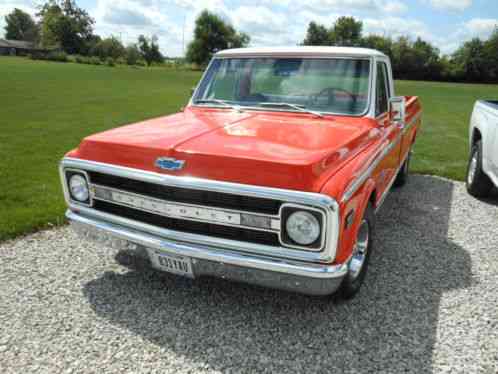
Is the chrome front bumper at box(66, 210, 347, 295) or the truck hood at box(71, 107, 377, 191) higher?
the truck hood at box(71, 107, 377, 191)

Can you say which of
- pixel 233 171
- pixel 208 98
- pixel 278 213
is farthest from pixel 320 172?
pixel 208 98

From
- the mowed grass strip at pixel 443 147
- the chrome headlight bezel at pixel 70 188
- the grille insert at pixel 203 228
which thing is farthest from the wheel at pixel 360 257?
the mowed grass strip at pixel 443 147

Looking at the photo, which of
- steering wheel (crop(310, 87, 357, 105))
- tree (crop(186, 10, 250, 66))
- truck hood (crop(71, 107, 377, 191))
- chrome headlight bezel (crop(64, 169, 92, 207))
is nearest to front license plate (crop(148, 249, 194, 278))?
truck hood (crop(71, 107, 377, 191))

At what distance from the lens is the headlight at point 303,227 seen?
7.83 ft

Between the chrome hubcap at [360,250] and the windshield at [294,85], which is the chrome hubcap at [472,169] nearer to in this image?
the windshield at [294,85]

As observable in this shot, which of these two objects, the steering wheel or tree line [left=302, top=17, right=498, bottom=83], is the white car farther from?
tree line [left=302, top=17, right=498, bottom=83]

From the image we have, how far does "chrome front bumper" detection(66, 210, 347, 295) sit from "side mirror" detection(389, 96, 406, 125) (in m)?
2.00

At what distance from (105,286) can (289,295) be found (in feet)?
4.75

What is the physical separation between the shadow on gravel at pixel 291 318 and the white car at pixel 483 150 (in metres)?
1.65

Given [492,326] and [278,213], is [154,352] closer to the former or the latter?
[278,213]

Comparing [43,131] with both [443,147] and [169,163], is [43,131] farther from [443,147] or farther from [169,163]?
[443,147]

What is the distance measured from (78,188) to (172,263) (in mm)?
944

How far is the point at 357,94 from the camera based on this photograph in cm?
368

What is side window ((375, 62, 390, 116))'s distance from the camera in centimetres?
380
